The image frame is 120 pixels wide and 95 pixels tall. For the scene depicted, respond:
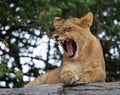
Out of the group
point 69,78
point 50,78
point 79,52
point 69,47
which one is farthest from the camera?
point 50,78

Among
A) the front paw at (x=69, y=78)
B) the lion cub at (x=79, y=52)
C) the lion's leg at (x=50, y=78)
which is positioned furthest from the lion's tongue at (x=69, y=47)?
the lion's leg at (x=50, y=78)

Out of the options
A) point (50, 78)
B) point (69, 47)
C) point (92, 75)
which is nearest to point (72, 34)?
point (69, 47)

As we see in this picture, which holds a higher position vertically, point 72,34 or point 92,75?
point 72,34

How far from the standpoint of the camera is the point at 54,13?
855 cm

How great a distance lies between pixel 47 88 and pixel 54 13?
218cm

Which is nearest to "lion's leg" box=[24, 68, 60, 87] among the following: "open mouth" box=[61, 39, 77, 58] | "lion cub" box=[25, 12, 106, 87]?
"lion cub" box=[25, 12, 106, 87]

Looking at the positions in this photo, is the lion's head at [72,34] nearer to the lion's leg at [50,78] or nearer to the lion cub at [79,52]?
the lion cub at [79,52]

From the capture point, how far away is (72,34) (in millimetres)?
6789

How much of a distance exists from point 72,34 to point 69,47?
17 cm

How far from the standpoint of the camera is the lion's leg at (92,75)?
664 cm

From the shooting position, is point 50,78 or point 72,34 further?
point 50,78

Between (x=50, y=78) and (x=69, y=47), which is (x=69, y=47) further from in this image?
(x=50, y=78)

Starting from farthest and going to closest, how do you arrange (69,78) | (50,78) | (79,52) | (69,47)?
(50,78) < (79,52) < (69,47) < (69,78)

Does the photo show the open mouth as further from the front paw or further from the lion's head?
the front paw
